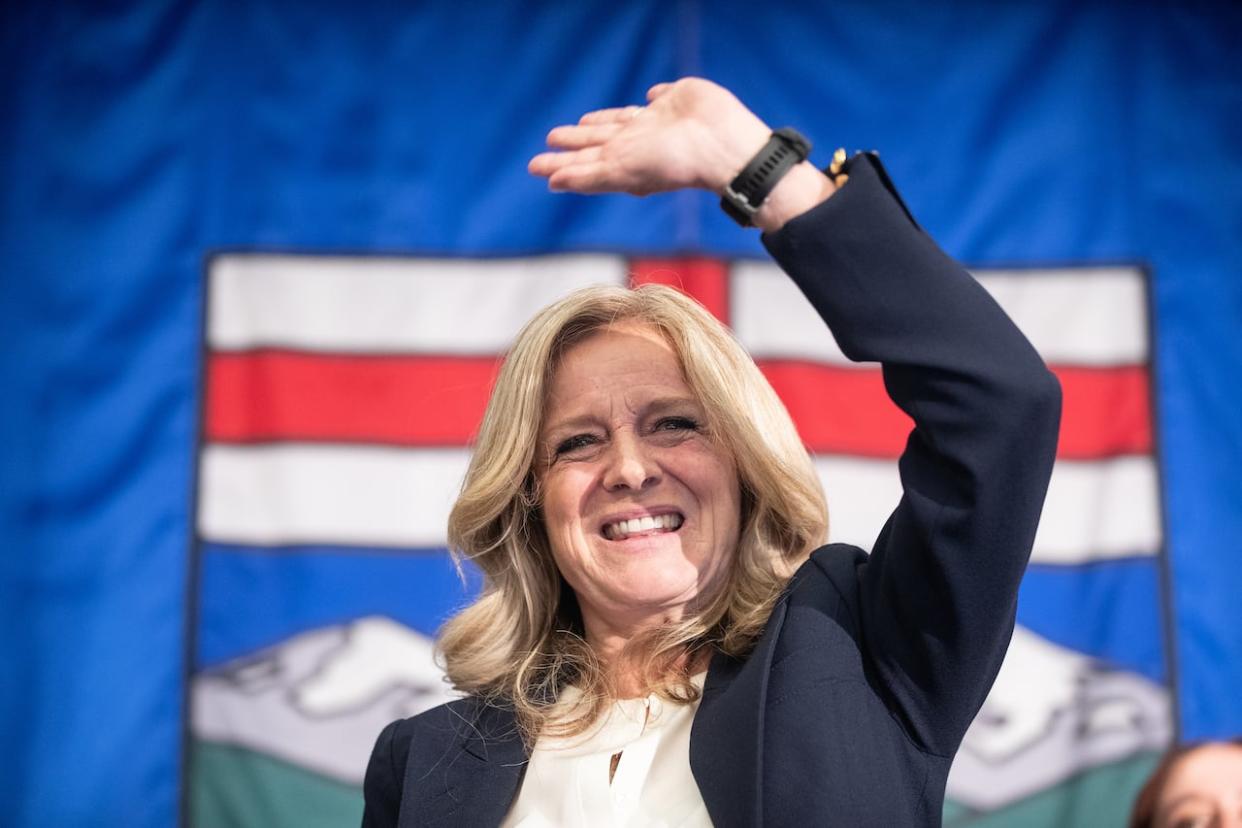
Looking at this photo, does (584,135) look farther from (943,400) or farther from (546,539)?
(546,539)

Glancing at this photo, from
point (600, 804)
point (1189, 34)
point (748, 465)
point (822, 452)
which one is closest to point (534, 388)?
point (748, 465)

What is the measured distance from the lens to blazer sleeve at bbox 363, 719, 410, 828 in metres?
1.62

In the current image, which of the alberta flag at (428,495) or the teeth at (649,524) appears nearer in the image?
the teeth at (649,524)

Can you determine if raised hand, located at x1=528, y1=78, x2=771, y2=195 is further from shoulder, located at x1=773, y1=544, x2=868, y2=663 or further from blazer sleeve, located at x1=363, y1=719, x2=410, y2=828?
blazer sleeve, located at x1=363, y1=719, x2=410, y2=828

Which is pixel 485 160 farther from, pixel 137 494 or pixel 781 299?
pixel 137 494

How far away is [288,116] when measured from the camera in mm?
2590

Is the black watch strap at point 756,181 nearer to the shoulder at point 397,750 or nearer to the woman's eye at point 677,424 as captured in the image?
the woman's eye at point 677,424

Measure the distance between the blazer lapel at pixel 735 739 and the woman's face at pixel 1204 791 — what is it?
58cm

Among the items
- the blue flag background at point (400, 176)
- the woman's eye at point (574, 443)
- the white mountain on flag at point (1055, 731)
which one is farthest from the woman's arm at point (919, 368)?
the blue flag background at point (400, 176)

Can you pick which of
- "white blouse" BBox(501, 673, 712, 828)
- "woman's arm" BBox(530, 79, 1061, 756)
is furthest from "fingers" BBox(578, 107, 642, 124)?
"white blouse" BBox(501, 673, 712, 828)

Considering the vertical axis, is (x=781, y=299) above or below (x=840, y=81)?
below

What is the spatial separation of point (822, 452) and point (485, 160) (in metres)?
0.90

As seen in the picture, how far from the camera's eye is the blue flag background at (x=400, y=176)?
8.13 ft

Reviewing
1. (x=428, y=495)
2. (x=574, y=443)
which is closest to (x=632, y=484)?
(x=574, y=443)
